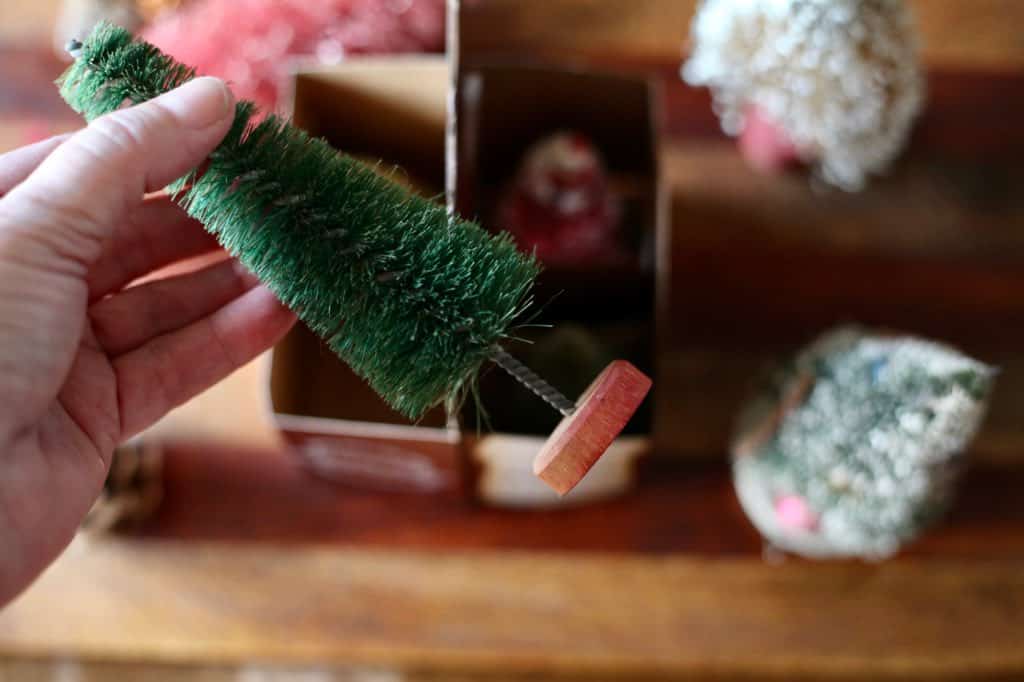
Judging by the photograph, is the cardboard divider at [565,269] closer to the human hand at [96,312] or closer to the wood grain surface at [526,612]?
the wood grain surface at [526,612]

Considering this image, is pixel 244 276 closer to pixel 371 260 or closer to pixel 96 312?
pixel 96 312

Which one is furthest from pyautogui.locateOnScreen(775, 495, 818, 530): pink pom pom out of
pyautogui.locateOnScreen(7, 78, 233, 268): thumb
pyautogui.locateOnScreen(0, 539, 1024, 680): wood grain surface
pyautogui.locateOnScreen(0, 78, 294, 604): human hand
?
pyautogui.locateOnScreen(7, 78, 233, 268): thumb

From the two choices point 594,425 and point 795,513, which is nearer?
point 594,425

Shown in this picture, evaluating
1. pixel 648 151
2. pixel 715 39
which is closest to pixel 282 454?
pixel 648 151

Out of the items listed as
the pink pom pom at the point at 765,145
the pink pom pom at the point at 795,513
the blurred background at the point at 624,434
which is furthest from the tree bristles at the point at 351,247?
the pink pom pom at the point at 765,145

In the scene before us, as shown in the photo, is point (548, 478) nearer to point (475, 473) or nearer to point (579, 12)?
point (475, 473)

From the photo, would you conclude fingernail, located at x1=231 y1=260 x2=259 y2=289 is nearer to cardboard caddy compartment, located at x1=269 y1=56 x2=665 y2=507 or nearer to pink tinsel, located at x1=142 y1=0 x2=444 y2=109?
cardboard caddy compartment, located at x1=269 y1=56 x2=665 y2=507

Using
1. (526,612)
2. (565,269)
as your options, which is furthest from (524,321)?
(526,612)
